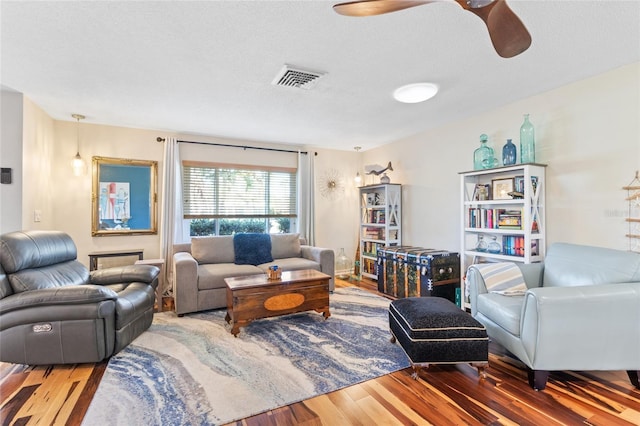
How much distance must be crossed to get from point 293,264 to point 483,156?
2682 mm

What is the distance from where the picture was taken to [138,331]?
2705mm

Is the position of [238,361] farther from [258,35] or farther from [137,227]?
[137,227]

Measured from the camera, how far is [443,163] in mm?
4109

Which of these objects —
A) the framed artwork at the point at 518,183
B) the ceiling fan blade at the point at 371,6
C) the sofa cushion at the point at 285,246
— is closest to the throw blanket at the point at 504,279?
the framed artwork at the point at 518,183

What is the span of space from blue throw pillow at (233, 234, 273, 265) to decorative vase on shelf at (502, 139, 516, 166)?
3.10 metres

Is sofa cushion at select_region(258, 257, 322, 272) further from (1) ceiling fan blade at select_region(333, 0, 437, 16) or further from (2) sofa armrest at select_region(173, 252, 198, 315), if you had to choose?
(1) ceiling fan blade at select_region(333, 0, 437, 16)

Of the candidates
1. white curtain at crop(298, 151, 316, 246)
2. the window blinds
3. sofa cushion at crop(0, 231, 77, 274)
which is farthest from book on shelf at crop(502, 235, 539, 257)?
sofa cushion at crop(0, 231, 77, 274)

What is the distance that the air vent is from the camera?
2.47 m

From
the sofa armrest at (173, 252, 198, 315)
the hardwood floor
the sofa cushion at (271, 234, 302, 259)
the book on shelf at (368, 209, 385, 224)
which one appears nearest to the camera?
the hardwood floor

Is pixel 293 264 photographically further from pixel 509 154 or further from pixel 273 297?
pixel 509 154

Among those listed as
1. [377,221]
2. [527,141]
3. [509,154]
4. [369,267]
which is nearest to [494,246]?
[509,154]

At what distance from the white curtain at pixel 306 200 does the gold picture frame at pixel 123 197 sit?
2207 mm

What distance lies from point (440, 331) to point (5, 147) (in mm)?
4276

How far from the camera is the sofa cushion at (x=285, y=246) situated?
4.40 metres
